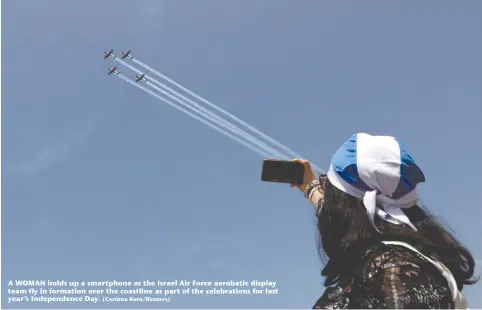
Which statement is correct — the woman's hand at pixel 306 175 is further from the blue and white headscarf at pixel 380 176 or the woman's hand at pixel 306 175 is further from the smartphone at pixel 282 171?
the blue and white headscarf at pixel 380 176

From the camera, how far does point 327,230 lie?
5551 millimetres

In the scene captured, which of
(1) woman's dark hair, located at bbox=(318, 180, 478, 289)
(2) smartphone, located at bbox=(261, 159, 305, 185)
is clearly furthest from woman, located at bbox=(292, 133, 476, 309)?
(2) smartphone, located at bbox=(261, 159, 305, 185)

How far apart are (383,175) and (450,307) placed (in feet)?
4.36

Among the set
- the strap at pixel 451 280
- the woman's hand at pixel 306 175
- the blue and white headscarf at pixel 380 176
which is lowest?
the strap at pixel 451 280

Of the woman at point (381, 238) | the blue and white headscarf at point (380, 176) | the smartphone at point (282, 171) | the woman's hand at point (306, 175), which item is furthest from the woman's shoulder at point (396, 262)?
the smartphone at point (282, 171)

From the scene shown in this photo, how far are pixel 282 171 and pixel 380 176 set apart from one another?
7.86 ft

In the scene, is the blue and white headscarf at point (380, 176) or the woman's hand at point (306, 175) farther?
the woman's hand at point (306, 175)

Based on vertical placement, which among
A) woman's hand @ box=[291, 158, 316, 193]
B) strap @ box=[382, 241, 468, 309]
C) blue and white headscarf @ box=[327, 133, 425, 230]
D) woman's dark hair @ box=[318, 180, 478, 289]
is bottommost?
strap @ box=[382, 241, 468, 309]

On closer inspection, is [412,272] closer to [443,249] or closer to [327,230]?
[443,249]

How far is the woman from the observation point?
4.66 metres

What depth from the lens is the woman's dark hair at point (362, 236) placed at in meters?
5.10

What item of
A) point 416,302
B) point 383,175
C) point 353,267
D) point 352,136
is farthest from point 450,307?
point 352,136

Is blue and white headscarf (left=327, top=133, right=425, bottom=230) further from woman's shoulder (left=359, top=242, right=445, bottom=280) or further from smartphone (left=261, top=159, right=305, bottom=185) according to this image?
smartphone (left=261, top=159, right=305, bottom=185)

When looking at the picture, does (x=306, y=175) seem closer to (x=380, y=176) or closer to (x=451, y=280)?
(x=380, y=176)
